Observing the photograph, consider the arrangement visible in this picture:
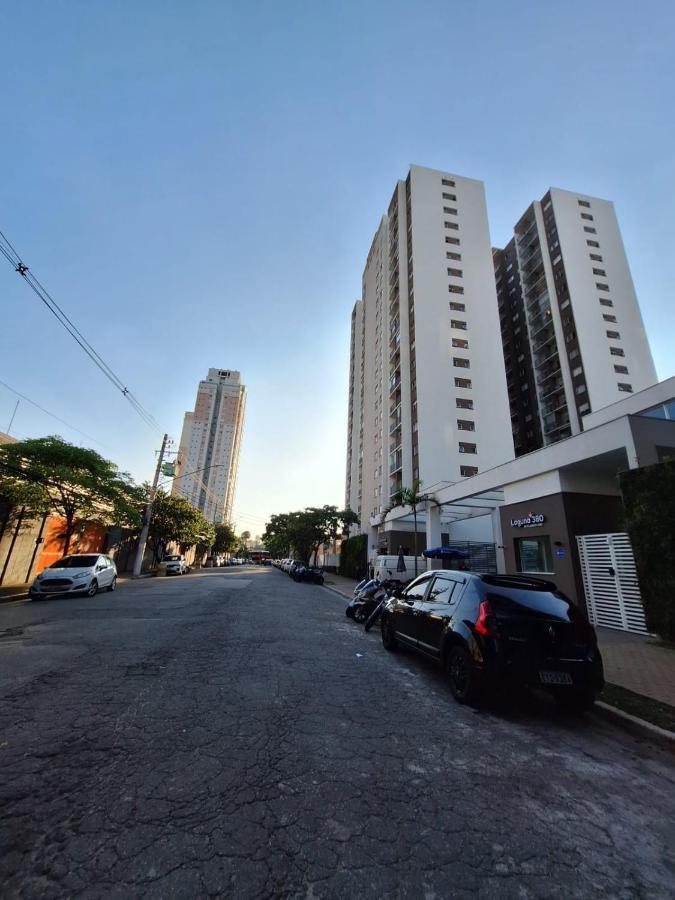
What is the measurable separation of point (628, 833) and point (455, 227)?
56.1 m

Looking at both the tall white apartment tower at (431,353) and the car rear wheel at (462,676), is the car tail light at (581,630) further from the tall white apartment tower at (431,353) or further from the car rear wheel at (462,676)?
the tall white apartment tower at (431,353)

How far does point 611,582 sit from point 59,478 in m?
20.8

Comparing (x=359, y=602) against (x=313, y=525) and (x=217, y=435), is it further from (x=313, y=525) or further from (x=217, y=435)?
(x=217, y=435)

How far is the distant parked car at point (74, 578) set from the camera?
1349 cm

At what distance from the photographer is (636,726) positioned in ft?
13.9

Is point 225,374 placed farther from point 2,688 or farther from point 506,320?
point 2,688

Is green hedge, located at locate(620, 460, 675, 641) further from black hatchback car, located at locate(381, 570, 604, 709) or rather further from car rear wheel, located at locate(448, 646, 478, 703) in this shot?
car rear wheel, located at locate(448, 646, 478, 703)

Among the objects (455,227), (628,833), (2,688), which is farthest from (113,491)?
(455,227)

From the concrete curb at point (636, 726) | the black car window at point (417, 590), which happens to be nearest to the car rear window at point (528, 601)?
the concrete curb at point (636, 726)

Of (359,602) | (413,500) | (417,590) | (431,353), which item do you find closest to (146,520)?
(413,500)

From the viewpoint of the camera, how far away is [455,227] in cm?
4769

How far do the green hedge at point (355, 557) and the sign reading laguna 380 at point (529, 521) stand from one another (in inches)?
911

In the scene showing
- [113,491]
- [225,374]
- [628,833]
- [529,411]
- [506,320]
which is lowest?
[628,833]

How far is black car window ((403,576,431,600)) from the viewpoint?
6754mm
